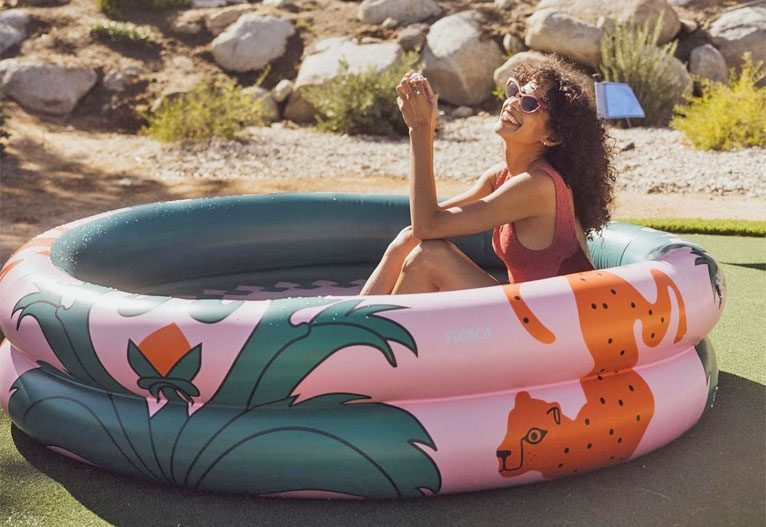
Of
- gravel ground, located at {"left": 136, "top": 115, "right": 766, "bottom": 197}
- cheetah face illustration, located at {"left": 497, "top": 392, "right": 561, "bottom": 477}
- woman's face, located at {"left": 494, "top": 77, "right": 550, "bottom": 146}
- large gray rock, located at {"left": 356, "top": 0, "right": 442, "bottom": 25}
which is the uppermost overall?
woman's face, located at {"left": 494, "top": 77, "right": 550, "bottom": 146}

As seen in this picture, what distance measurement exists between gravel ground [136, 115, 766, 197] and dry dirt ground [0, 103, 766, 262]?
25 cm

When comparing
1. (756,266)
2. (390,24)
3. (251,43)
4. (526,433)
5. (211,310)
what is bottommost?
(756,266)

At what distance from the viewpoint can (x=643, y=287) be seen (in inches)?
112

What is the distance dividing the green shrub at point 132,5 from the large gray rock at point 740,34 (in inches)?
308

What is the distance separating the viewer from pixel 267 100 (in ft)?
37.0

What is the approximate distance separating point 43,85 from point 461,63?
533 centimetres

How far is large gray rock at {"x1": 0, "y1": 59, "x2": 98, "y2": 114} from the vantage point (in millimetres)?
10961

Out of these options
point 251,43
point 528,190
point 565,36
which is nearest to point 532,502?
point 528,190

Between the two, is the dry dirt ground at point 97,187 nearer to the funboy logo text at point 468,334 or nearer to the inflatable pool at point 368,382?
the inflatable pool at point 368,382

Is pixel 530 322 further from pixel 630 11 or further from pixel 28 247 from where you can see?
pixel 630 11

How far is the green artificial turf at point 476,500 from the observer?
Answer: 255 centimetres

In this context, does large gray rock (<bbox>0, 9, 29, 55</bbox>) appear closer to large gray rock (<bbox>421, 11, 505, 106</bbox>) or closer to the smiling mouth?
large gray rock (<bbox>421, 11, 505, 106</bbox>)

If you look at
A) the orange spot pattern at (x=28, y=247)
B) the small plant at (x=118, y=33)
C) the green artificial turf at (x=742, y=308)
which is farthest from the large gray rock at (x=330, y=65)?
the orange spot pattern at (x=28, y=247)

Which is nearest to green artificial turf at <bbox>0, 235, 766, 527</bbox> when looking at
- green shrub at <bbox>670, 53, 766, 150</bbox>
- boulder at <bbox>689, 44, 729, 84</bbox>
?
green shrub at <bbox>670, 53, 766, 150</bbox>
